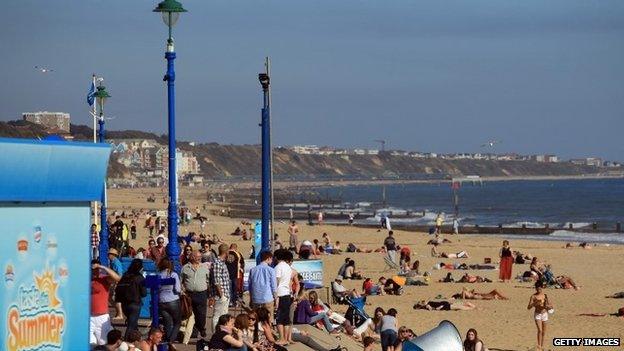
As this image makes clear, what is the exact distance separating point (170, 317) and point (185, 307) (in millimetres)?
514

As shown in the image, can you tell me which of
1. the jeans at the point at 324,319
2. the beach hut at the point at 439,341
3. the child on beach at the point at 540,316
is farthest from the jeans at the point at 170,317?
the child on beach at the point at 540,316

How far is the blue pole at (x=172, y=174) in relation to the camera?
13.4 meters

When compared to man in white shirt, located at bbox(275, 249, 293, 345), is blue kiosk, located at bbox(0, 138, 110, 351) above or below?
above

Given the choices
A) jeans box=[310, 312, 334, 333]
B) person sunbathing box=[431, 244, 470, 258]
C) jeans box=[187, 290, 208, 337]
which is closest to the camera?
jeans box=[187, 290, 208, 337]

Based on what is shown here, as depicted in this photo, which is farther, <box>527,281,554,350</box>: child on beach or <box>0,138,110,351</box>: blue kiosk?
<box>527,281,554,350</box>: child on beach

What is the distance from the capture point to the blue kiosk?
7.07 metres

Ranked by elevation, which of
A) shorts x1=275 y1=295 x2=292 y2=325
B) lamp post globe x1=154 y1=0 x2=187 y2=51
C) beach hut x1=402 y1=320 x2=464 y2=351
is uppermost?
lamp post globe x1=154 y1=0 x2=187 y2=51

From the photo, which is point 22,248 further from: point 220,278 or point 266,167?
point 266,167

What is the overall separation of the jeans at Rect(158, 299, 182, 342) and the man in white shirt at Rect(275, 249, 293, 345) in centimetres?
139

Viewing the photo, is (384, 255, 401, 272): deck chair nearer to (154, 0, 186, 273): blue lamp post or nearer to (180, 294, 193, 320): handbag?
(154, 0, 186, 273): blue lamp post

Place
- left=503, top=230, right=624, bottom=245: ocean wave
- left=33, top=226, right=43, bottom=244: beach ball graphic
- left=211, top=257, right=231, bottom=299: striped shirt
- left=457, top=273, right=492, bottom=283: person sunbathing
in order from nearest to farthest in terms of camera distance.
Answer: left=33, top=226, right=43, bottom=244: beach ball graphic → left=211, top=257, right=231, bottom=299: striped shirt → left=457, top=273, right=492, bottom=283: person sunbathing → left=503, top=230, right=624, bottom=245: ocean wave

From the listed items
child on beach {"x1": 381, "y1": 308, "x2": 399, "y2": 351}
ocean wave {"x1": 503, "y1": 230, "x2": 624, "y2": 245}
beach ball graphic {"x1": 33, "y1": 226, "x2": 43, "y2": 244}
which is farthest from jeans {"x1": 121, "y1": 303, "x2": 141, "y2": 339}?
ocean wave {"x1": 503, "y1": 230, "x2": 624, "y2": 245}

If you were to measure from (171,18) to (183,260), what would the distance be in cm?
507

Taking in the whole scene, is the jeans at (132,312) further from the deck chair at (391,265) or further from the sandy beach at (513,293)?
the deck chair at (391,265)
